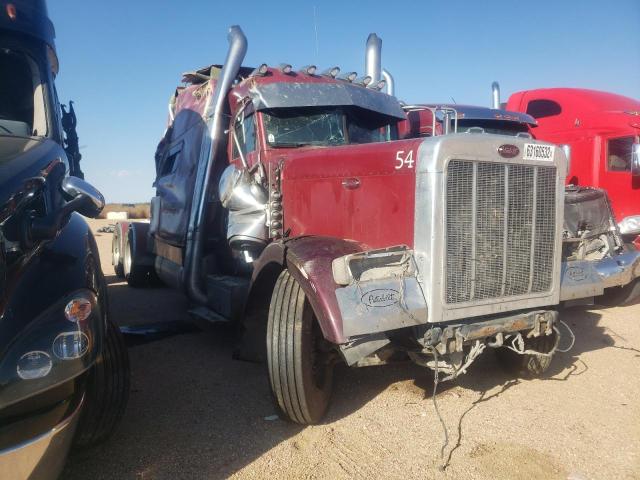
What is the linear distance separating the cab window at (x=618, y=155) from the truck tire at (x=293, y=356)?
22.7 ft

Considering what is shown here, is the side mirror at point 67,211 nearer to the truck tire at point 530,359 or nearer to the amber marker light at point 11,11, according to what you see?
the amber marker light at point 11,11

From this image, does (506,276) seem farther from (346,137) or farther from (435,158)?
(346,137)

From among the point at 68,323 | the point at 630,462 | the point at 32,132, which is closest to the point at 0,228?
the point at 68,323

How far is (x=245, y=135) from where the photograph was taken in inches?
195

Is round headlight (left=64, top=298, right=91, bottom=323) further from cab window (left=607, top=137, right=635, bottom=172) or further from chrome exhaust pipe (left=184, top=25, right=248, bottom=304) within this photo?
cab window (left=607, top=137, right=635, bottom=172)

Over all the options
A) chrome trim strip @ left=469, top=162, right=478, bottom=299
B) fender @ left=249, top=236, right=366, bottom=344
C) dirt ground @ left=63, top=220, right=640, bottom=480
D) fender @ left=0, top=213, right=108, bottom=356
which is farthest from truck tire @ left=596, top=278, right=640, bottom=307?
fender @ left=0, top=213, right=108, bottom=356

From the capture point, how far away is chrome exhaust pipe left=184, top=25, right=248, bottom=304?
5.08 metres

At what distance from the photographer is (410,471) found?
2900 mm

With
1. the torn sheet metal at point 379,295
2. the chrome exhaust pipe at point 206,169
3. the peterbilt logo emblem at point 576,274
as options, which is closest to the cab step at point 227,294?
the chrome exhaust pipe at point 206,169

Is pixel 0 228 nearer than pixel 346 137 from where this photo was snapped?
Yes

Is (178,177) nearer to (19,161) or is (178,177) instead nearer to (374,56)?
(374,56)

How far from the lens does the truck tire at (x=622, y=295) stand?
6730 mm

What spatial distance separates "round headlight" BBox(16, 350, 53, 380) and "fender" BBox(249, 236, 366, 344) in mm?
1401

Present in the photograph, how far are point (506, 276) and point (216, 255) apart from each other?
327cm
